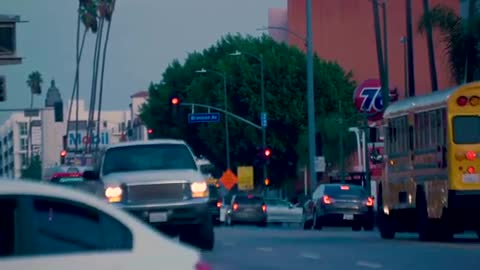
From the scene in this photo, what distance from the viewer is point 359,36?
3285 inches

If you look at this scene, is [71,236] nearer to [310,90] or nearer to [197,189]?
[197,189]

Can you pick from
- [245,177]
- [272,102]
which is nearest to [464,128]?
[245,177]

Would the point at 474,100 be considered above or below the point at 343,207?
above

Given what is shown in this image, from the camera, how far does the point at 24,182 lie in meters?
9.20

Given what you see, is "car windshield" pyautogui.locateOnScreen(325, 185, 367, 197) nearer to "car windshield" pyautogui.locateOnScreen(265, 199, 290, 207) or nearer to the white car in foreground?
"car windshield" pyautogui.locateOnScreen(265, 199, 290, 207)

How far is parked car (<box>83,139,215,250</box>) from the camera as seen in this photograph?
23312mm

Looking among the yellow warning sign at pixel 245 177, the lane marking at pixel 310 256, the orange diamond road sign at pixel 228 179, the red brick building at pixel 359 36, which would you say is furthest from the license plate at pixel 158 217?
the red brick building at pixel 359 36

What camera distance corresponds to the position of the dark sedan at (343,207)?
4003 cm

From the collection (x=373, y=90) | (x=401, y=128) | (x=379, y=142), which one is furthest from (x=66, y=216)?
(x=373, y=90)

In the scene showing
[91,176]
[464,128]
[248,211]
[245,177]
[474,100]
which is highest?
[474,100]

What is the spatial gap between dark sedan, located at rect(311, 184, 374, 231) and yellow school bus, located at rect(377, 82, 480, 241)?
8985 mm

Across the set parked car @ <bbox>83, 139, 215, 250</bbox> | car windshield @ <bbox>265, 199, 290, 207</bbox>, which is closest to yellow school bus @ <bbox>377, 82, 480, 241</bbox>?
parked car @ <bbox>83, 139, 215, 250</bbox>

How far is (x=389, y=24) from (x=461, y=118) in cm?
5677

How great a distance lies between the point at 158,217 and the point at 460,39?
20.7m
